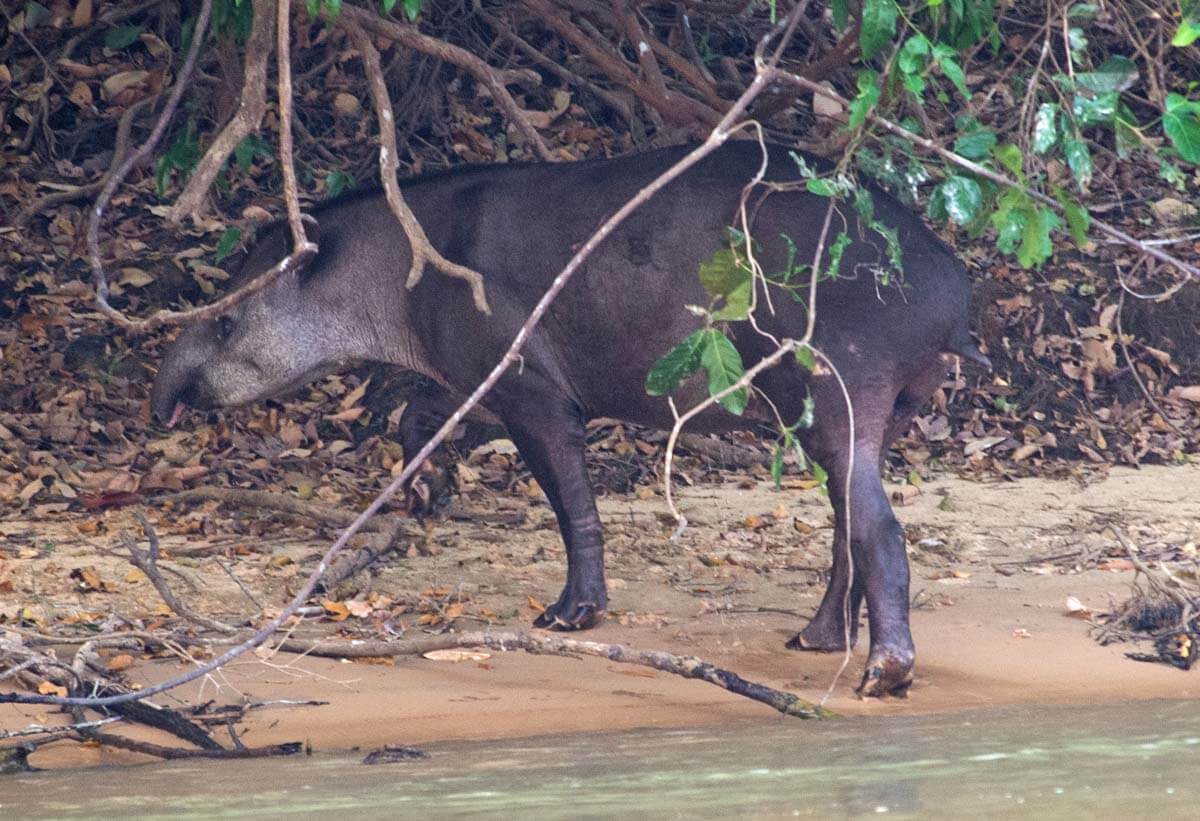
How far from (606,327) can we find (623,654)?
1.45 metres

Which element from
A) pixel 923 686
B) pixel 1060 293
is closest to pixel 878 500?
pixel 923 686

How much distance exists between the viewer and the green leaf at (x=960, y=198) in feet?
16.2

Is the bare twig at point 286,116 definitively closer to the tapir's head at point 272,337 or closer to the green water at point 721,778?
the green water at point 721,778

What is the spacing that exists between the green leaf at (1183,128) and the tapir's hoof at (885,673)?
166cm

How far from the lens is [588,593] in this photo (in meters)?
6.22

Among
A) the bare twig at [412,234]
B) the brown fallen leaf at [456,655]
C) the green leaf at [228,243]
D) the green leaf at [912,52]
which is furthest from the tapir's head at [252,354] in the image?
the green leaf at [912,52]

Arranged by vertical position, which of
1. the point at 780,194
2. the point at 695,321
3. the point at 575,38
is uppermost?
the point at 575,38

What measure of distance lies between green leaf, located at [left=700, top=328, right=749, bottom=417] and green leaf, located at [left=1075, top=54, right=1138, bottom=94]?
1.24 meters

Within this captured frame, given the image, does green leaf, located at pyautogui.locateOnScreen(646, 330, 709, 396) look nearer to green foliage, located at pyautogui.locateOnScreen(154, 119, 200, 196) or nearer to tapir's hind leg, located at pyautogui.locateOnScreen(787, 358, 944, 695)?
tapir's hind leg, located at pyautogui.locateOnScreen(787, 358, 944, 695)

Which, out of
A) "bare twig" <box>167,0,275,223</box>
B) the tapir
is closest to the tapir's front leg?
the tapir

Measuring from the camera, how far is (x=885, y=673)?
212 inches

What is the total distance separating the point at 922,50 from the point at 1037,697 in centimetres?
194

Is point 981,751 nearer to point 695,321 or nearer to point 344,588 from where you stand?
point 695,321

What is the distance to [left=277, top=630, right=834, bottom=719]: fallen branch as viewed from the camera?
5.03m
